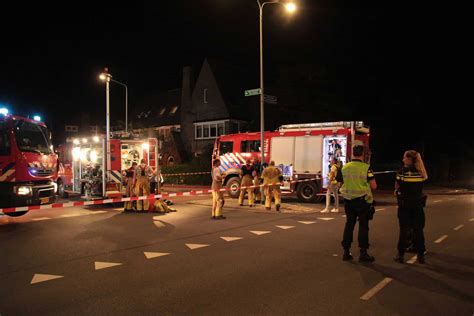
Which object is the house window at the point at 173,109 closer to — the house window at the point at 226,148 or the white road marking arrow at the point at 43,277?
the house window at the point at 226,148

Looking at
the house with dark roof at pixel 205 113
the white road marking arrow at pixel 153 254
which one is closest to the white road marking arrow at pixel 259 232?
the white road marking arrow at pixel 153 254

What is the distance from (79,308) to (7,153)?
7.16 m

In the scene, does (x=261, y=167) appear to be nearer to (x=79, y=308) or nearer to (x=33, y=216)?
(x=33, y=216)

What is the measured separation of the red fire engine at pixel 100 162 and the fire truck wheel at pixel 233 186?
3.46m

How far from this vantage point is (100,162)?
15719 mm

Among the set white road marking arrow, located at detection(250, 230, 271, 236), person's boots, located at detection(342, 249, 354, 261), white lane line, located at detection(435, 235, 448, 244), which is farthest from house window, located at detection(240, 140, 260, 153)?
person's boots, located at detection(342, 249, 354, 261)

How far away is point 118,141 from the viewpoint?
15398 mm

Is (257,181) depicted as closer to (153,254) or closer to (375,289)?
(153,254)

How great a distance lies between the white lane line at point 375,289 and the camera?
16.4ft

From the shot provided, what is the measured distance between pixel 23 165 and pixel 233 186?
8.98 m

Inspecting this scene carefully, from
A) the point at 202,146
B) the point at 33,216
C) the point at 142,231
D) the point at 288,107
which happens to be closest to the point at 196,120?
the point at 202,146

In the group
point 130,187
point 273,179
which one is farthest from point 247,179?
point 130,187

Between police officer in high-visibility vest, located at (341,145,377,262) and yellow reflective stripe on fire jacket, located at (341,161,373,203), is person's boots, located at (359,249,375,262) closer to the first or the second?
police officer in high-visibility vest, located at (341,145,377,262)

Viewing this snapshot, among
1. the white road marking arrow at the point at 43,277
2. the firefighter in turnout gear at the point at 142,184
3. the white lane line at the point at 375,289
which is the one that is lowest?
the white road marking arrow at the point at 43,277
